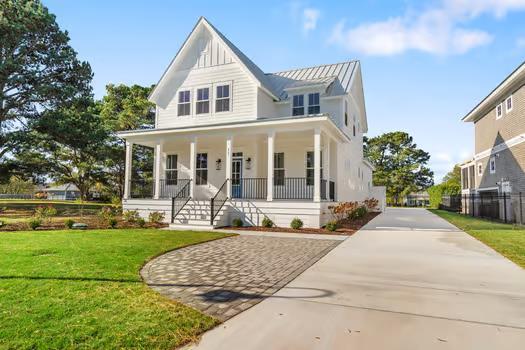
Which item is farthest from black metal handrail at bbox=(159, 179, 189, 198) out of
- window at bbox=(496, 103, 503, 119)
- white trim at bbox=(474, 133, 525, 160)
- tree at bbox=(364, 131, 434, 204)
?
tree at bbox=(364, 131, 434, 204)

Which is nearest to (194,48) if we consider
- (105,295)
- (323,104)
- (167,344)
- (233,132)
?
(233,132)

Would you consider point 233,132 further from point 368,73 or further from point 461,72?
point 368,73

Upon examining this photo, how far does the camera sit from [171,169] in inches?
685

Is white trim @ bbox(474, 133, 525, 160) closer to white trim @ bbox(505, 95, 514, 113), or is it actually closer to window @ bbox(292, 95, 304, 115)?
white trim @ bbox(505, 95, 514, 113)

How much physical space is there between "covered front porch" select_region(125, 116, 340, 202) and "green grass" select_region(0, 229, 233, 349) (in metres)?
8.35

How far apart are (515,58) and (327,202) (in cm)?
1183

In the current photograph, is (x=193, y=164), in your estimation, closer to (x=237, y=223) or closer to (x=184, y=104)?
(x=237, y=223)

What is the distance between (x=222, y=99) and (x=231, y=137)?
3.13 m

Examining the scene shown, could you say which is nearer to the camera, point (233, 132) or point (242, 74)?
point (233, 132)

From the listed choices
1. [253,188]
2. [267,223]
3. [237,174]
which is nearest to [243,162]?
[237,174]

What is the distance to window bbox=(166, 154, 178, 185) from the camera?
17.6 metres

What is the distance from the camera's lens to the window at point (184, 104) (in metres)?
17.0

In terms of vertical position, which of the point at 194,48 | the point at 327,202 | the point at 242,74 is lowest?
the point at 327,202

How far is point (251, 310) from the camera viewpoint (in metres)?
3.70
